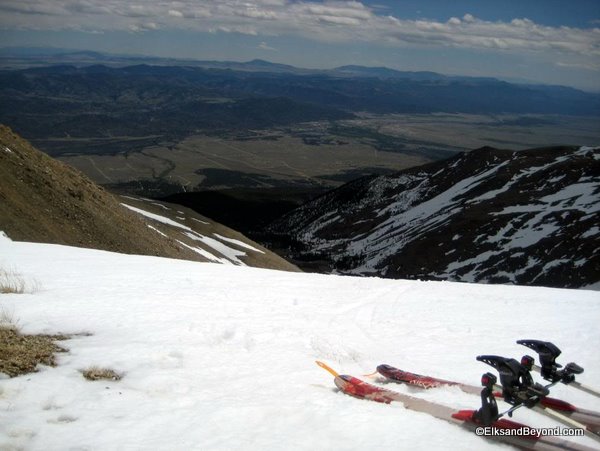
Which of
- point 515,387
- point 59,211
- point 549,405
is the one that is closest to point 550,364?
point 549,405

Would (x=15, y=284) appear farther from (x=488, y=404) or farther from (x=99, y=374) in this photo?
(x=488, y=404)

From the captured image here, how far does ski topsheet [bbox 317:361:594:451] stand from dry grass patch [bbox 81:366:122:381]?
3646 millimetres

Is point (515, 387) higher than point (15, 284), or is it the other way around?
point (515, 387)

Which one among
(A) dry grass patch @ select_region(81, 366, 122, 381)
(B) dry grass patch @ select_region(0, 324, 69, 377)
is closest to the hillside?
(B) dry grass patch @ select_region(0, 324, 69, 377)

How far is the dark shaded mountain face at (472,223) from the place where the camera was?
83.1m

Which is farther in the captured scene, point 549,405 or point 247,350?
point 247,350

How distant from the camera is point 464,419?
6.24 m

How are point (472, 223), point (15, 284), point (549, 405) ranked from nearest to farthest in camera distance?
point (549, 405), point (15, 284), point (472, 223)

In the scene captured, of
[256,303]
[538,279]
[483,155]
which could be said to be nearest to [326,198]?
[483,155]

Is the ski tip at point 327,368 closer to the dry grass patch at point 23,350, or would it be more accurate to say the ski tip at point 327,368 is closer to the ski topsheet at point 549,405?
the ski topsheet at point 549,405

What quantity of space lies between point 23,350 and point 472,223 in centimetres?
11001

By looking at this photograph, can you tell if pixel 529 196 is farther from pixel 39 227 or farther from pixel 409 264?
pixel 39 227

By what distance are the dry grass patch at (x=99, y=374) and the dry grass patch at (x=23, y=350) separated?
0.67 m

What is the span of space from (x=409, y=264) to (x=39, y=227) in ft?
274
